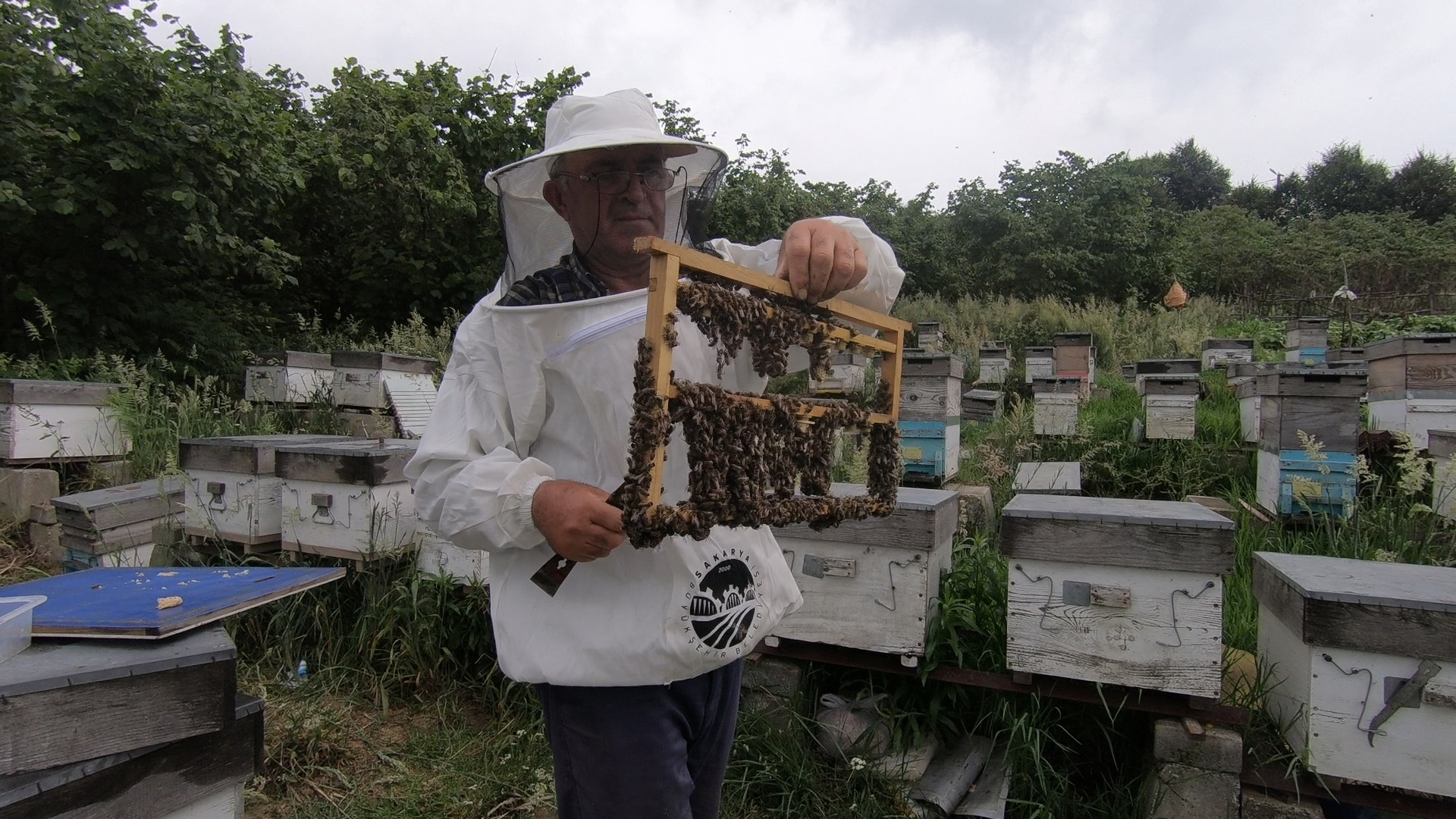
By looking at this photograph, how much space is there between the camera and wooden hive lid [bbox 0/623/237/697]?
1.51 metres

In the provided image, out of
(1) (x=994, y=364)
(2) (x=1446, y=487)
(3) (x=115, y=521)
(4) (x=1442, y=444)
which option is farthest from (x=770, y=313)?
(1) (x=994, y=364)

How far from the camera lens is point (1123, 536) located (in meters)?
2.53

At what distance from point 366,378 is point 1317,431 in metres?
7.02

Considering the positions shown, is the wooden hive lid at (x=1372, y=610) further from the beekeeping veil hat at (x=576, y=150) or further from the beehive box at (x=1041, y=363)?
the beehive box at (x=1041, y=363)

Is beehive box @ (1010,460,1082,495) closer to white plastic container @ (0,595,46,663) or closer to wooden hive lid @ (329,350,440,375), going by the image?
white plastic container @ (0,595,46,663)

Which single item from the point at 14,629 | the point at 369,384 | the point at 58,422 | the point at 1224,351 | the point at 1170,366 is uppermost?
the point at 1224,351

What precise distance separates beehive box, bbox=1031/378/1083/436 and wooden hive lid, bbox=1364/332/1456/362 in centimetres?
217

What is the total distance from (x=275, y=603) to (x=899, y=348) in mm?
3708

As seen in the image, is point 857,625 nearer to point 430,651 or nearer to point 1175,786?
point 1175,786

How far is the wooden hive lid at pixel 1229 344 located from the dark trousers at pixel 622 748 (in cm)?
1137

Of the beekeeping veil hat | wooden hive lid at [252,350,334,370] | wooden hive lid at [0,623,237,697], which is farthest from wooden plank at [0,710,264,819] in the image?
wooden hive lid at [252,350,334,370]

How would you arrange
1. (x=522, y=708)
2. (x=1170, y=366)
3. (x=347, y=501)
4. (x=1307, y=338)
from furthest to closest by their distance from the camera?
1. (x=1307, y=338)
2. (x=1170, y=366)
3. (x=347, y=501)
4. (x=522, y=708)

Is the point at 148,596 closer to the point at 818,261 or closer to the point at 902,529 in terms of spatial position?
the point at 818,261

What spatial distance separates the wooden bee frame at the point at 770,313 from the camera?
46.9 inches
